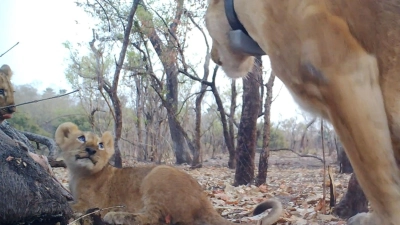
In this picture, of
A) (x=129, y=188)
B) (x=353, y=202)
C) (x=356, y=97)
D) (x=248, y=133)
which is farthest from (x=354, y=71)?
(x=248, y=133)

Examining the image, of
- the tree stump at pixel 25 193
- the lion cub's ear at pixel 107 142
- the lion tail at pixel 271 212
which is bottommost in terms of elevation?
the lion tail at pixel 271 212

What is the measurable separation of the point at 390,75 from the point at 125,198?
93.9 inches

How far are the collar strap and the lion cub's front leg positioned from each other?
1.83 m

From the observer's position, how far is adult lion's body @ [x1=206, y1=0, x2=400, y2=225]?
0.90m

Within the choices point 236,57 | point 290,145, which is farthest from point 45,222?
point 290,145

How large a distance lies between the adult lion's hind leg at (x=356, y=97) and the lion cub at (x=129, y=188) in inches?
71.0

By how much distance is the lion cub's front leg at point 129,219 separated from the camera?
2.69 m

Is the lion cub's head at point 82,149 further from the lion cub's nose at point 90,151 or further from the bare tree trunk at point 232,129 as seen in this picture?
the bare tree trunk at point 232,129

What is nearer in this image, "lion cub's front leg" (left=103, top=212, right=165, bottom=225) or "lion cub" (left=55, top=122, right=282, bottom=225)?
"lion cub's front leg" (left=103, top=212, right=165, bottom=225)

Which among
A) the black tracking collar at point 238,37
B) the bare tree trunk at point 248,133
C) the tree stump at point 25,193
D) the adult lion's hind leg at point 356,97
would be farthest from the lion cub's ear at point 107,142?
the bare tree trunk at point 248,133

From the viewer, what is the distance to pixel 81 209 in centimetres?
292

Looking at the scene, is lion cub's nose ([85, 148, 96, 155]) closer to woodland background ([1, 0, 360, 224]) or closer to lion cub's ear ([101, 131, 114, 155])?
lion cub's ear ([101, 131, 114, 155])

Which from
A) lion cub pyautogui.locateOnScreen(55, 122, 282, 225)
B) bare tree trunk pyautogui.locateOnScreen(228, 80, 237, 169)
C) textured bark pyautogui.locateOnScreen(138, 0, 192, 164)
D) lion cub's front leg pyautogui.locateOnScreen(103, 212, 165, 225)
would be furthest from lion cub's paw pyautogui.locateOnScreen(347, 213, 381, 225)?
textured bark pyautogui.locateOnScreen(138, 0, 192, 164)

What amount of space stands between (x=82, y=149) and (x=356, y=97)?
2.41m
